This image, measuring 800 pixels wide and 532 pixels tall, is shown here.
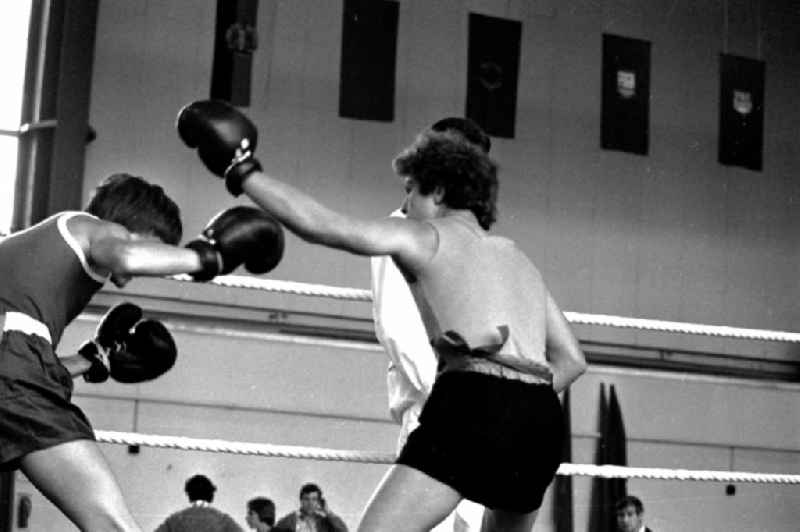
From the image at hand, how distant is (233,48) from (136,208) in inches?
184

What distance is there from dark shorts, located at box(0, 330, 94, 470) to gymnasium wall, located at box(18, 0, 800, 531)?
4.73m

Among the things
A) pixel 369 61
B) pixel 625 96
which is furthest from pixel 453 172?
pixel 625 96

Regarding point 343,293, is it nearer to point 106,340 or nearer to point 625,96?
point 106,340

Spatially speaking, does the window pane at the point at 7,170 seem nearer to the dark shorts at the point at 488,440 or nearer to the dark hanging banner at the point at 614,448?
the dark hanging banner at the point at 614,448

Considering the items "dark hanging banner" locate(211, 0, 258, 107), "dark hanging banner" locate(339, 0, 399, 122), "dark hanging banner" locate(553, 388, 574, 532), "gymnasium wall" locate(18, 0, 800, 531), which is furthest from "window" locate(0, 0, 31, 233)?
"dark hanging banner" locate(553, 388, 574, 532)

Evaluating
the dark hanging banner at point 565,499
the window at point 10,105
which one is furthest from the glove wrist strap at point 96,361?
the dark hanging banner at point 565,499

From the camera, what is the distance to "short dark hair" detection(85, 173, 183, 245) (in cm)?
231

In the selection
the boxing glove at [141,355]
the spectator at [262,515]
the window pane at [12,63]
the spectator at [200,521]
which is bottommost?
the spectator at [262,515]

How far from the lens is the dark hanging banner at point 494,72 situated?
25.8ft

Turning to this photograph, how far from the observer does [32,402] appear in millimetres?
2160

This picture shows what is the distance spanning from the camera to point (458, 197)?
7.28 ft

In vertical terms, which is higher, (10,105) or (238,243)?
(10,105)

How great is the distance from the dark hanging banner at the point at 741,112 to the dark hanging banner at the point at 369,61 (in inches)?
89.2

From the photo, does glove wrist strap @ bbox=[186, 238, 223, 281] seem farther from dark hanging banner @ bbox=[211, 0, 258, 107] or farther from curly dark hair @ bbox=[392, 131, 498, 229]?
dark hanging banner @ bbox=[211, 0, 258, 107]
